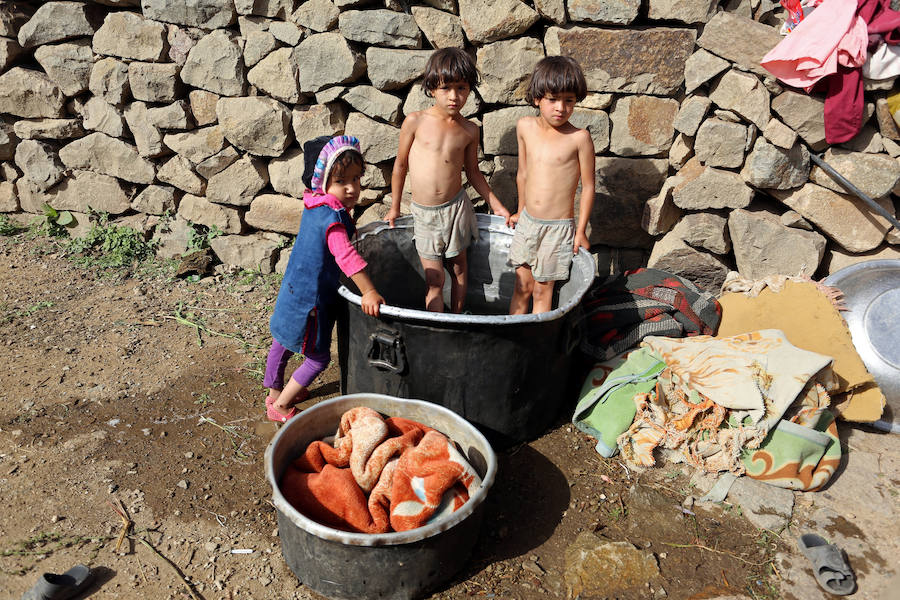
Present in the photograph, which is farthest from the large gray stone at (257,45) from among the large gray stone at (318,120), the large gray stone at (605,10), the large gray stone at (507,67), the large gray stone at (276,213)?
the large gray stone at (605,10)

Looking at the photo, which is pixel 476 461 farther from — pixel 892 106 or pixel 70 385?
pixel 892 106

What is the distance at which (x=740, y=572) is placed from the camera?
93.1 inches

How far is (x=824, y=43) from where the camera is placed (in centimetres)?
289

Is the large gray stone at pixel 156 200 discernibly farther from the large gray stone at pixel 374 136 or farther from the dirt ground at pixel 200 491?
the large gray stone at pixel 374 136

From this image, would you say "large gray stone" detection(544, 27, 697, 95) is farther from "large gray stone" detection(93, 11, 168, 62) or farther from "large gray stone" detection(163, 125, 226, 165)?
"large gray stone" detection(93, 11, 168, 62)

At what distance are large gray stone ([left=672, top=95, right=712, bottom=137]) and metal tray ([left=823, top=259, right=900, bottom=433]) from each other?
103 centimetres

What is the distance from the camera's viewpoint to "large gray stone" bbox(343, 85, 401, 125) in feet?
12.2

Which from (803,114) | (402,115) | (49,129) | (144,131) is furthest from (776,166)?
(49,129)

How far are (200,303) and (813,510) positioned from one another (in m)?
3.40

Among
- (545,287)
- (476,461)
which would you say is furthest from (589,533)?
(545,287)

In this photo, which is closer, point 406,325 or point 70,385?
point 406,325

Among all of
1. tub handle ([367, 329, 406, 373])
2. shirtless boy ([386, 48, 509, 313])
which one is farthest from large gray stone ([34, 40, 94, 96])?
tub handle ([367, 329, 406, 373])

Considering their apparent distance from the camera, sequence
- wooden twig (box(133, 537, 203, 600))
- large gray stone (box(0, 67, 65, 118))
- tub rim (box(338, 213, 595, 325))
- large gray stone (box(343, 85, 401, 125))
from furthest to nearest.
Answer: large gray stone (box(0, 67, 65, 118)), large gray stone (box(343, 85, 401, 125)), tub rim (box(338, 213, 595, 325)), wooden twig (box(133, 537, 203, 600))

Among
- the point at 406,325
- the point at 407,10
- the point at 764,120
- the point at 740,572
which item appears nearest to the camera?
the point at 740,572
